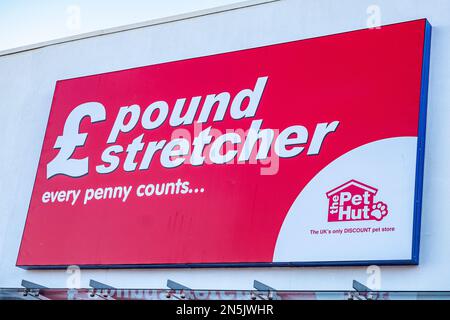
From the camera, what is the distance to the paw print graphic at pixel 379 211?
32.5ft

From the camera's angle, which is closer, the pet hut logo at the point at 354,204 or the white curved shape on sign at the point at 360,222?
the white curved shape on sign at the point at 360,222

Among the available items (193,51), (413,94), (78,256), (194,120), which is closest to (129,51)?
(193,51)

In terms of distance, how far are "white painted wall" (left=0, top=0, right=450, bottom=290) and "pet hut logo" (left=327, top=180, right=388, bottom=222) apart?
15.6 inches

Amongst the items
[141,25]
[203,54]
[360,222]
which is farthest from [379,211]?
[141,25]

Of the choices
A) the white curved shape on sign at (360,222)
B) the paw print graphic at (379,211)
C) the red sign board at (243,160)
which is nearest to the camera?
the white curved shape on sign at (360,222)

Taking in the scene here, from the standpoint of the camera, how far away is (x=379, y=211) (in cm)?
995

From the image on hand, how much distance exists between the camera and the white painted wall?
9.90m

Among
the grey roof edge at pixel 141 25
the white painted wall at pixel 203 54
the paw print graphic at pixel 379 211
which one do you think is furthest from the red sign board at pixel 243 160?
the grey roof edge at pixel 141 25

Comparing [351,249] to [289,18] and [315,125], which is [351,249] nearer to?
[315,125]

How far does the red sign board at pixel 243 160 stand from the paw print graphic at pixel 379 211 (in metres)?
0.01

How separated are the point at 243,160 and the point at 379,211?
2063 mm

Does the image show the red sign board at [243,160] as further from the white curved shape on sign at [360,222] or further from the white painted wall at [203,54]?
the white painted wall at [203,54]

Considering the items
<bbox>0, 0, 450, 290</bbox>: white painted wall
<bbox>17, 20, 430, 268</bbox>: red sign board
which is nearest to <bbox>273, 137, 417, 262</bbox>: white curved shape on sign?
<bbox>17, 20, 430, 268</bbox>: red sign board

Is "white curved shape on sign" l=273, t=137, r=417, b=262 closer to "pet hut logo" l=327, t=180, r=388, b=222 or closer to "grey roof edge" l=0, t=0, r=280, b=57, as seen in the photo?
"pet hut logo" l=327, t=180, r=388, b=222
